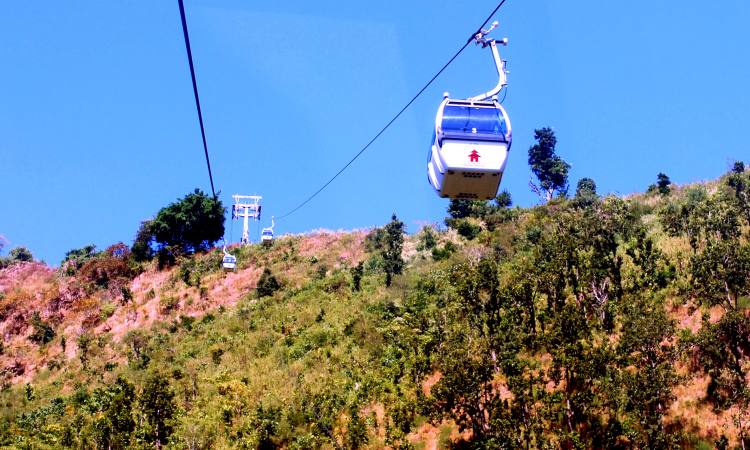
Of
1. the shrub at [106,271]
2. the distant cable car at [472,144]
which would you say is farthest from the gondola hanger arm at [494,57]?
the shrub at [106,271]

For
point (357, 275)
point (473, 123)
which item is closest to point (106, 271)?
point (357, 275)

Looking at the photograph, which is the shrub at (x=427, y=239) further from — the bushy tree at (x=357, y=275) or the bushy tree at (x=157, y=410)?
the bushy tree at (x=157, y=410)

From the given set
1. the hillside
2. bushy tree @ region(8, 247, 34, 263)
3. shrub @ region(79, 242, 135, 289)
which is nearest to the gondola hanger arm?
the hillside

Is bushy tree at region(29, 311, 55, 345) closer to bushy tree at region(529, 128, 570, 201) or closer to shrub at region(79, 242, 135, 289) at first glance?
shrub at region(79, 242, 135, 289)

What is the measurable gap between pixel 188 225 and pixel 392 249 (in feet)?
66.3

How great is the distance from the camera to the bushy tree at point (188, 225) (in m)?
51.5

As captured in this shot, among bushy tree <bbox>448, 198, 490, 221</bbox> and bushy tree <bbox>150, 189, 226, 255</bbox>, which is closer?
bushy tree <bbox>448, 198, 490, 221</bbox>

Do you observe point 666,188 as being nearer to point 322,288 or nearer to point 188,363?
point 322,288

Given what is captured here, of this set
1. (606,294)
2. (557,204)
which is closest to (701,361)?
(606,294)

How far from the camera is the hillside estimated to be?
18172 mm

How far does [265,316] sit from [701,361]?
2243cm

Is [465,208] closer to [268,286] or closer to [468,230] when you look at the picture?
[468,230]

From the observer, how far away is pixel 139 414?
69.3 feet

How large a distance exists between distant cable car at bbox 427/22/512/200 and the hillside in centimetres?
814
